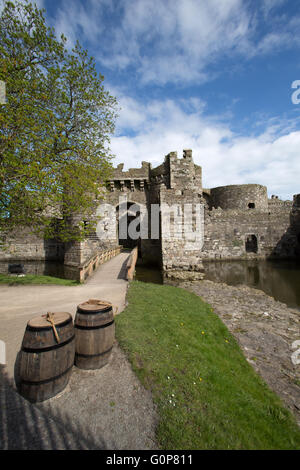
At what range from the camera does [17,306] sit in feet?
17.3

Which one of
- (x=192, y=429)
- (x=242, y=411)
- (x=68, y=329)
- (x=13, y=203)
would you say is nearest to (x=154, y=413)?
(x=192, y=429)

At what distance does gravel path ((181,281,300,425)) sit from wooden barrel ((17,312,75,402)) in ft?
10.7

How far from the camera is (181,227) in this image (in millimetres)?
11766

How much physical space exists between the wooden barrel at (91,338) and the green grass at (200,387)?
545mm

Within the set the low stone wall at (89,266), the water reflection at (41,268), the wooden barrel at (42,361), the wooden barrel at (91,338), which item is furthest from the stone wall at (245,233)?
the wooden barrel at (42,361)

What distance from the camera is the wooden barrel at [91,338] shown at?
2791 millimetres

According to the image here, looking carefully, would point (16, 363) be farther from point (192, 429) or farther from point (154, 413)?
point (192, 429)

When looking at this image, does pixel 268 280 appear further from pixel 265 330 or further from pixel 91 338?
pixel 91 338

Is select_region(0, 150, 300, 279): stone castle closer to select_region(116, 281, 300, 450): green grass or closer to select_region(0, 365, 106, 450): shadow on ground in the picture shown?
select_region(116, 281, 300, 450): green grass

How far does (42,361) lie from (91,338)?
27.1 inches

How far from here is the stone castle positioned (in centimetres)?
1182

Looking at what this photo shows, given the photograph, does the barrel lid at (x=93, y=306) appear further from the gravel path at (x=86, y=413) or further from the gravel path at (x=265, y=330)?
the gravel path at (x=265, y=330)

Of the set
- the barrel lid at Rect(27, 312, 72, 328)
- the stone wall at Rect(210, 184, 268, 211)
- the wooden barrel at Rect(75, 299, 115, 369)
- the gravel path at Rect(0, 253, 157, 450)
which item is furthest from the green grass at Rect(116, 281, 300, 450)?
the stone wall at Rect(210, 184, 268, 211)
